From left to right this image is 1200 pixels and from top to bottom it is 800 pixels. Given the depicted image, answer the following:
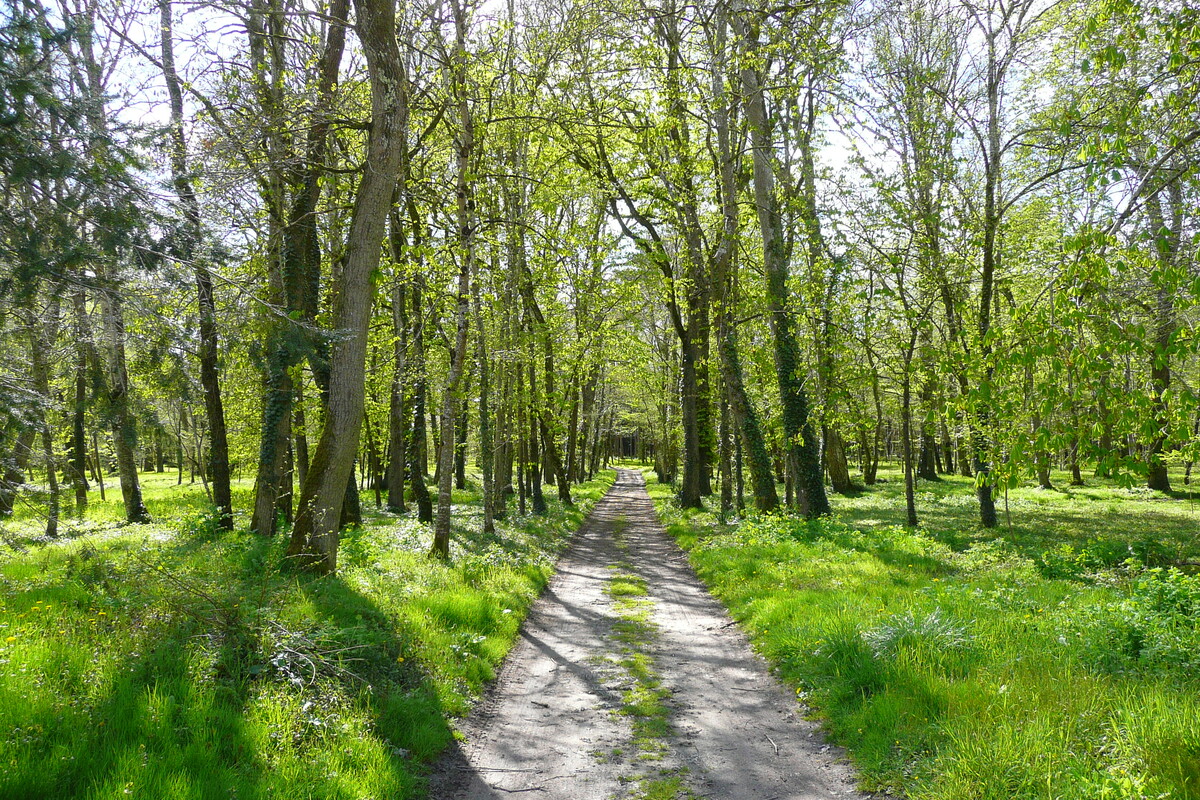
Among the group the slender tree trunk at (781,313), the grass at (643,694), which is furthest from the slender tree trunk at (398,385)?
the slender tree trunk at (781,313)

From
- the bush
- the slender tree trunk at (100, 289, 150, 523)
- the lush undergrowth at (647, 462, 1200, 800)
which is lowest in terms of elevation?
the lush undergrowth at (647, 462, 1200, 800)

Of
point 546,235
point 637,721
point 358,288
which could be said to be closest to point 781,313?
point 546,235

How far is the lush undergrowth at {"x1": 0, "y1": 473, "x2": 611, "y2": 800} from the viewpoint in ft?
12.1

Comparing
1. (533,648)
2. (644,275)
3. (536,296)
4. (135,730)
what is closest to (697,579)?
(533,648)

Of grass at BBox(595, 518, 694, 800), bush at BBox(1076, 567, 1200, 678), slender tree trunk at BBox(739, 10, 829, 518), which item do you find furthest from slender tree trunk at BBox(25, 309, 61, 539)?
slender tree trunk at BBox(739, 10, 829, 518)

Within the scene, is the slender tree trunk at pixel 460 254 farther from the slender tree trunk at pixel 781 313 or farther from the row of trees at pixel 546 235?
the slender tree trunk at pixel 781 313

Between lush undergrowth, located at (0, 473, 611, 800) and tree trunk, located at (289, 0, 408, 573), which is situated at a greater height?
tree trunk, located at (289, 0, 408, 573)

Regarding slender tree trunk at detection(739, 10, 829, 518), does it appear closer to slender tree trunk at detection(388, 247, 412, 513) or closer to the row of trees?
the row of trees

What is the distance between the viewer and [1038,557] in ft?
38.1

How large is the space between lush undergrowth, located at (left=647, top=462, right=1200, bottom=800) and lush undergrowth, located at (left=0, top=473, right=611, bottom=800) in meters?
3.30

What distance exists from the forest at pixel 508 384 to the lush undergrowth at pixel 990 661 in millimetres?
39

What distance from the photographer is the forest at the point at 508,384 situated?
445cm

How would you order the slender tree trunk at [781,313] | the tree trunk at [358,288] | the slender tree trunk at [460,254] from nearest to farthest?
the tree trunk at [358,288]
the slender tree trunk at [460,254]
the slender tree trunk at [781,313]

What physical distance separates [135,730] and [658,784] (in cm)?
331
